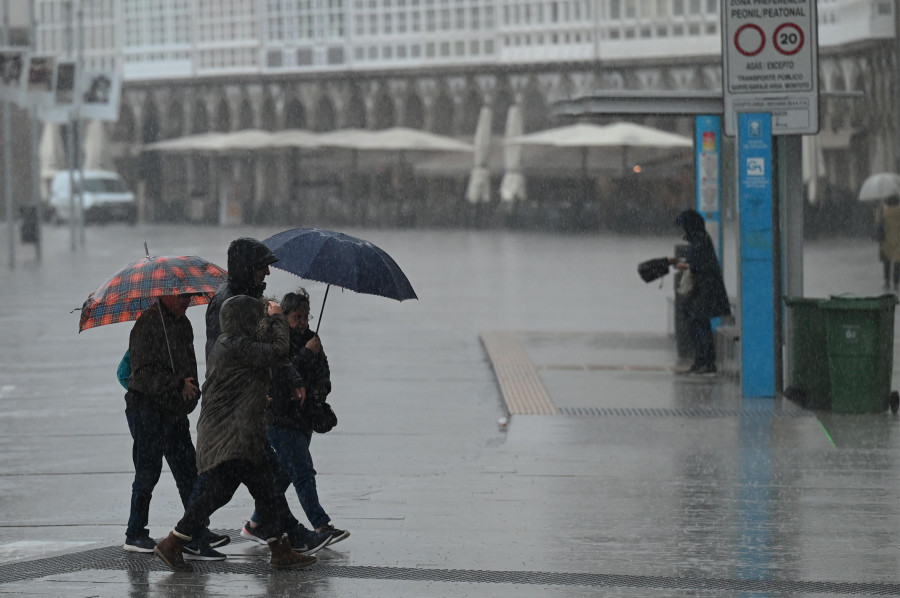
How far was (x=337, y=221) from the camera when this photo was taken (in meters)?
51.9

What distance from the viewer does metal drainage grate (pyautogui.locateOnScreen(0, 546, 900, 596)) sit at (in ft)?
21.3

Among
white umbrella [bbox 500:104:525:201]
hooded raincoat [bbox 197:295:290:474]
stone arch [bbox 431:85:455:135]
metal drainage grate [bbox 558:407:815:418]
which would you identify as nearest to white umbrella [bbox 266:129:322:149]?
white umbrella [bbox 500:104:525:201]

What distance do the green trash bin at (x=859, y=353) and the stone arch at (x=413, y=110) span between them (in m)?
51.9

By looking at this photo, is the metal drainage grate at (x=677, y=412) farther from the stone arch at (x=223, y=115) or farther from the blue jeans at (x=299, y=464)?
the stone arch at (x=223, y=115)

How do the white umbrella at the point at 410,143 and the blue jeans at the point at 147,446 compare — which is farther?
the white umbrella at the point at 410,143

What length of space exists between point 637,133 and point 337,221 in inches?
532

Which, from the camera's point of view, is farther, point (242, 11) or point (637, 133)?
point (242, 11)

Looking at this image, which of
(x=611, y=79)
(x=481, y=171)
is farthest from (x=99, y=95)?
(x=611, y=79)

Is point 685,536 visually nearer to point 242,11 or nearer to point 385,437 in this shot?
point 385,437

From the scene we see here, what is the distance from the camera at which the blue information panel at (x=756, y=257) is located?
11998mm

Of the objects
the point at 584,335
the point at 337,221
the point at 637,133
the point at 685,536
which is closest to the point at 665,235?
the point at 637,133

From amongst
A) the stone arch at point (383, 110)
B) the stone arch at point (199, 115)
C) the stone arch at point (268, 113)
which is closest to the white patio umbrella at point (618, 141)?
the stone arch at point (383, 110)

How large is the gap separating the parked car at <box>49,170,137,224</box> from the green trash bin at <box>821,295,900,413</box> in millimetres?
41926

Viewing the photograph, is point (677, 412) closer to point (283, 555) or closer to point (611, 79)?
point (283, 555)
